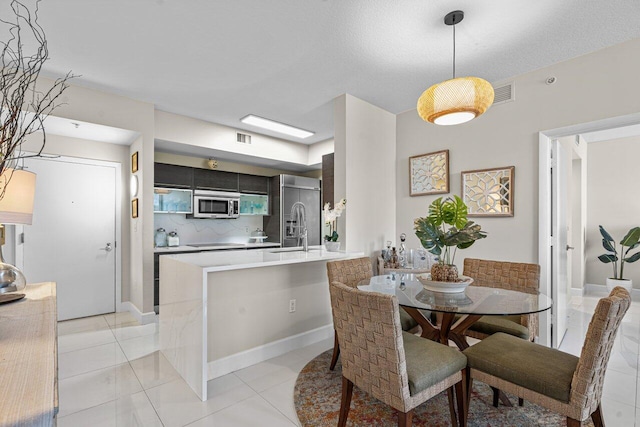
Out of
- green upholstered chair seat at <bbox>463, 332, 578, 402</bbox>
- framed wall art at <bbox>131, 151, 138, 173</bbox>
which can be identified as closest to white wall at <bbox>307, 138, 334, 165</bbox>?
framed wall art at <bbox>131, 151, 138, 173</bbox>

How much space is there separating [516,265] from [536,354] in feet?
3.34

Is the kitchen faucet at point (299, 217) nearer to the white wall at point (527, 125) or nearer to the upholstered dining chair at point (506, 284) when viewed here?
the white wall at point (527, 125)

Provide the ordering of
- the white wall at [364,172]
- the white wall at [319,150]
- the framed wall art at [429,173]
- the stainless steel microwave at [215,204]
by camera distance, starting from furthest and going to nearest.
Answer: the white wall at [319,150] → the stainless steel microwave at [215,204] → the framed wall art at [429,173] → the white wall at [364,172]

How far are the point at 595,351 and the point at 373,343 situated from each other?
0.96m

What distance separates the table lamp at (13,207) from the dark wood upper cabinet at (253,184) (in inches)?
152

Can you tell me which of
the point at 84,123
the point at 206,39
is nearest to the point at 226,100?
the point at 206,39

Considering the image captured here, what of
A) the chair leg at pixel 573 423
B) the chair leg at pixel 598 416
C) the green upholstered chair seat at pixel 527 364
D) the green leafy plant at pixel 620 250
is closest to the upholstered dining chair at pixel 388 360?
the green upholstered chair seat at pixel 527 364

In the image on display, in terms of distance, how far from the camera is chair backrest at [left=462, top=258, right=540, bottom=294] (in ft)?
7.94

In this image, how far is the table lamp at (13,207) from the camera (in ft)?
5.09

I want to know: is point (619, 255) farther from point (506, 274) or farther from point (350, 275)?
point (350, 275)

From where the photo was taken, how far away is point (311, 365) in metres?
2.66

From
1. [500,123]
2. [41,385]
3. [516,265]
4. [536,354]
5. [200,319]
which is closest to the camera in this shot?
[41,385]

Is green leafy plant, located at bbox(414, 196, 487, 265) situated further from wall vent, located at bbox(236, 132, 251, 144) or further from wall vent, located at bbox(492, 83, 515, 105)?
wall vent, located at bbox(236, 132, 251, 144)

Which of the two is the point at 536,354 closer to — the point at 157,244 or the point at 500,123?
the point at 500,123
